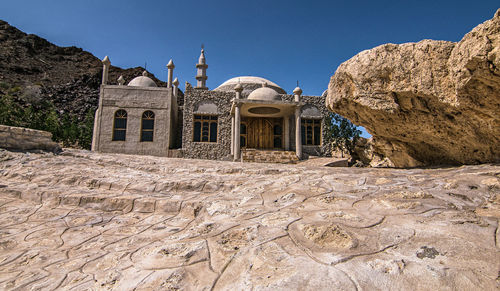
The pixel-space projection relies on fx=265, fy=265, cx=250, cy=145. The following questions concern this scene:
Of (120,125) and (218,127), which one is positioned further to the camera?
(218,127)

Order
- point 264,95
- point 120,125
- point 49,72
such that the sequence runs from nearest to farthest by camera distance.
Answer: point 264,95 < point 120,125 < point 49,72

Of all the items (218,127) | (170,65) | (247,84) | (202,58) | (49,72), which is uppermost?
(49,72)

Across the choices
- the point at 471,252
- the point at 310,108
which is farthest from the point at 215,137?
the point at 471,252

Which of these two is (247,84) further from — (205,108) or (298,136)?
(298,136)

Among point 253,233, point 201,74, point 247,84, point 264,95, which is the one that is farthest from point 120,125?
point 253,233

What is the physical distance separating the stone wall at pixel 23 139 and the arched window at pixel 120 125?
918 centimetres

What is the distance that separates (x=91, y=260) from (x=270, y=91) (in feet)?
50.0

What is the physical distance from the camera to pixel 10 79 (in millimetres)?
42719

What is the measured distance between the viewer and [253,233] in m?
2.64

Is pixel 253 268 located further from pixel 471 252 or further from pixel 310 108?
pixel 310 108

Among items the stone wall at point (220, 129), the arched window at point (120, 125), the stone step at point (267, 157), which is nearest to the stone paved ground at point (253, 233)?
the stone step at point (267, 157)

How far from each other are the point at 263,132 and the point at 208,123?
3956mm

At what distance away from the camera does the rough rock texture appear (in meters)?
3.76

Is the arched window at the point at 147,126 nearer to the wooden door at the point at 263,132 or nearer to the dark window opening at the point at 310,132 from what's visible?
the wooden door at the point at 263,132
